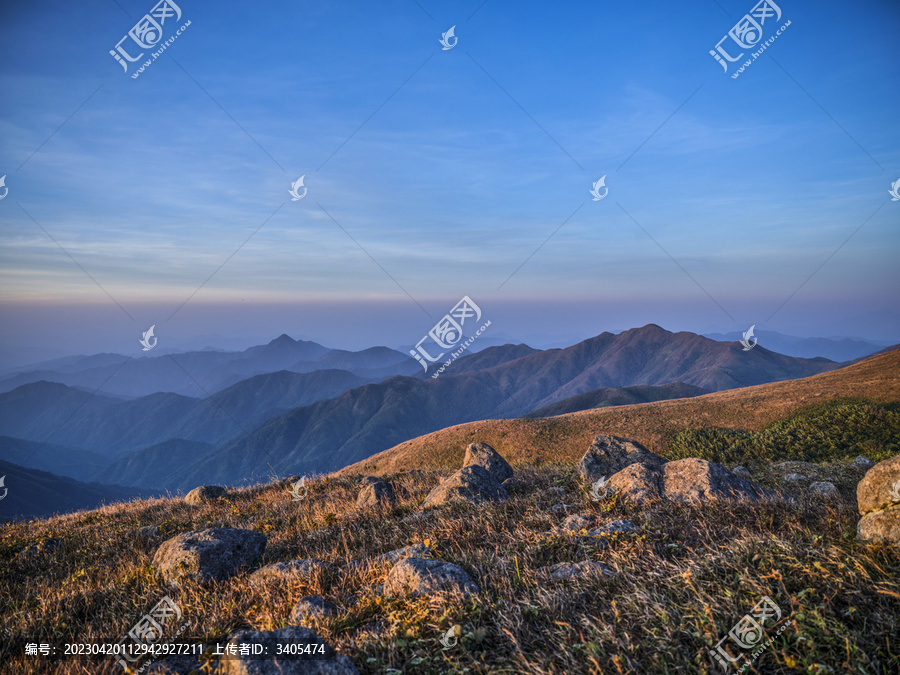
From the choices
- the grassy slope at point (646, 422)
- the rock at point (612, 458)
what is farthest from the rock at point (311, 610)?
the grassy slope at point (646, 422)

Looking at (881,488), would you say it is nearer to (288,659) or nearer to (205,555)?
(288,659)

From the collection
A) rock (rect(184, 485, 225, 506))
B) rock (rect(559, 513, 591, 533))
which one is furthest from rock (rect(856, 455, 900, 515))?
rock (rect(184, 485, 225, 506))

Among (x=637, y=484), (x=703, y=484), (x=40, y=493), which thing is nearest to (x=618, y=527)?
(x=637, y=484)

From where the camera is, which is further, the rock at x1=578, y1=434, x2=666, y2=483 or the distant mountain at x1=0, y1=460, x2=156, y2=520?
the distant mountain at x1=0, y1=460, x2=156, y2=520

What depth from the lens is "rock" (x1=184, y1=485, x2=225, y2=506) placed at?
49.2 feet

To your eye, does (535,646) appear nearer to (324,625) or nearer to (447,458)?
(324,625)

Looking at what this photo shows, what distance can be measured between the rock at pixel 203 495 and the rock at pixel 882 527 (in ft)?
56.0

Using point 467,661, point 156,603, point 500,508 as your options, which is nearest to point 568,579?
point 467,661

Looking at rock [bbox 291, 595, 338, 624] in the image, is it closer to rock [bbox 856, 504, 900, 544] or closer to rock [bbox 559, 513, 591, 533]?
rock [bbox 559, 513, 591, 533]

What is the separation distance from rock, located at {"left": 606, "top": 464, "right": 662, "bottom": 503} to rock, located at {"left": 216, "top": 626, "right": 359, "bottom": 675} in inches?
230

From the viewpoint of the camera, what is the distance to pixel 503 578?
16.4 feet

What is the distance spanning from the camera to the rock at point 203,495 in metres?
15.0

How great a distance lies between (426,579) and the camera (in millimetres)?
4957

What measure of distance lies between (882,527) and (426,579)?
508 cm
